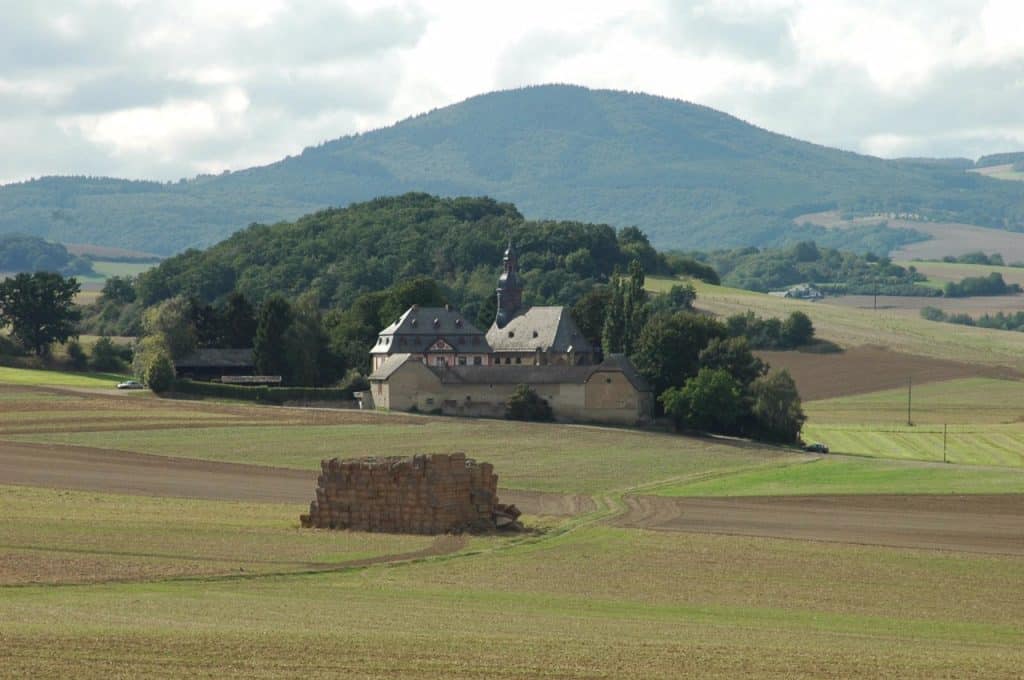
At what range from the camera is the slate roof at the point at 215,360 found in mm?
127750

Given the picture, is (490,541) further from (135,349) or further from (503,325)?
(135,349)

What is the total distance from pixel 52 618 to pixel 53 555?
1119 centimetres

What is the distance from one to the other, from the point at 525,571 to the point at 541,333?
254 ft

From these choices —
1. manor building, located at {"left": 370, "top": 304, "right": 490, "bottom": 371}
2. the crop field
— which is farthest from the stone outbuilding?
the crop field

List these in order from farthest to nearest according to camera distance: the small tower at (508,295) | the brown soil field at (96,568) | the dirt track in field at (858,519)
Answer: the small tower at (508,295) → the dirt track in field at (858,519) → the brown soil field at (96,568)

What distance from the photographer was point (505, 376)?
108 meters

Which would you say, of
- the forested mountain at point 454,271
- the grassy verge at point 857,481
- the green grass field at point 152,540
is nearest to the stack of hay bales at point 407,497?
the green grass field at point 152,540

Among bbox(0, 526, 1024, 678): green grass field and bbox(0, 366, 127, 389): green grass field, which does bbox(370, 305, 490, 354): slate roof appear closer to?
bbox(0, 366, 127, 389): green grass field

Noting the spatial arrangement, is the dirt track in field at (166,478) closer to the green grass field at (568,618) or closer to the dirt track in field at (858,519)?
the dirt track in field at (858,519)

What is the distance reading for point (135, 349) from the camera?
135 m

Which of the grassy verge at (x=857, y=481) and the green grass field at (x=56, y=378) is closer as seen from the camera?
the grassy verge at (x=857, y=481)

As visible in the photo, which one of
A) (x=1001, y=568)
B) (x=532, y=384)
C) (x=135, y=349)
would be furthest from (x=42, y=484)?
(x=135, y=349)

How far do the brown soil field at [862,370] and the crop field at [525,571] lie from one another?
45.4m

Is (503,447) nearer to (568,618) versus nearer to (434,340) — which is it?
(434,340)
